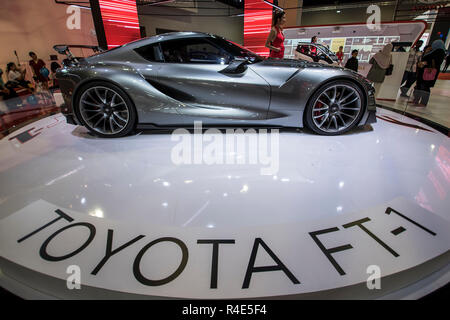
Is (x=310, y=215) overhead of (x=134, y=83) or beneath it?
beneath

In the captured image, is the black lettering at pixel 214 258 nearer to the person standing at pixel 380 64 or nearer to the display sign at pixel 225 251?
the display sign at pixel 225 251

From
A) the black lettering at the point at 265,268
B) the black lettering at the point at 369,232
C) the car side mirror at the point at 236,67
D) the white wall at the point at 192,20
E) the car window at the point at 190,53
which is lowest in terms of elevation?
the black lettering at the point at 265,268

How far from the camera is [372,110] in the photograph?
2.47 meters

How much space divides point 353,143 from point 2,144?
378 cm

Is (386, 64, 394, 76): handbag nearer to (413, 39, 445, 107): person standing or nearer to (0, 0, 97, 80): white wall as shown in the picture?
(413, 39, 445, 107): person standing

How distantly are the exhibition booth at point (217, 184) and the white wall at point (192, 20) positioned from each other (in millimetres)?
11414

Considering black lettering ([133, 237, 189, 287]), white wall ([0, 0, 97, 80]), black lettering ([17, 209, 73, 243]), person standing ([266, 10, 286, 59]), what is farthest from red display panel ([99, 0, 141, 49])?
black lettering ([133, 237, 189, 287])

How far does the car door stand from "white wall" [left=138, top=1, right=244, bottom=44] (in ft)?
40.1

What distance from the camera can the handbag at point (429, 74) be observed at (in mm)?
4336

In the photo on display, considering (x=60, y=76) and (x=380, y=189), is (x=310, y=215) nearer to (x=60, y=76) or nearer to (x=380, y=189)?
(x=380, y=189)

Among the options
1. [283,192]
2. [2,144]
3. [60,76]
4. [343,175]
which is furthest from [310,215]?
[2,144]

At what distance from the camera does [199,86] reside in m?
2.27

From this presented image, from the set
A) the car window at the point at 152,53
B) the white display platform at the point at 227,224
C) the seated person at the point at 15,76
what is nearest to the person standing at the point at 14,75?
the seated person at the point at 15,76

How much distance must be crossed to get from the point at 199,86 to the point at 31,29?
8.79m
